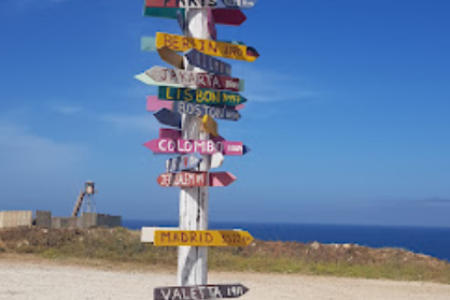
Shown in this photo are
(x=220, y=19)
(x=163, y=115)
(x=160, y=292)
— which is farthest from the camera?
(x=220, y=19)

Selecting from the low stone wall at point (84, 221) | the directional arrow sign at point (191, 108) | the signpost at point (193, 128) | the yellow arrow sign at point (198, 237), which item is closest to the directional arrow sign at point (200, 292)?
the signpost at point (193, 128)

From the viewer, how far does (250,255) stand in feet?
83.1

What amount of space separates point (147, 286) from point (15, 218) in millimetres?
15850

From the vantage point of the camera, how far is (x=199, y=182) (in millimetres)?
7996

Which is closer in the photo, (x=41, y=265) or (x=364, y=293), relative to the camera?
(x=364, y=293)

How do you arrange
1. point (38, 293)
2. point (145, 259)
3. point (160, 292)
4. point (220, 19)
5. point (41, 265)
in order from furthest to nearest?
point (145, 259)
point (41, 265)
point (38, 293)
point (220, 19)
point (160, 292)

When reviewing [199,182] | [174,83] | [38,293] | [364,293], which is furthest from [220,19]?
[364,293]

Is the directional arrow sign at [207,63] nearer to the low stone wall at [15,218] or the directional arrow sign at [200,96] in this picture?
A: the directional arrow sign at [200,96]

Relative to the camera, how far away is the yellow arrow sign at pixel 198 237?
7.80m

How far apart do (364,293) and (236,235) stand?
10679 mm

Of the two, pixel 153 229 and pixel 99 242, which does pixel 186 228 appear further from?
pixel 99 242

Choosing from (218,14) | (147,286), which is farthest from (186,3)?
(147,286)

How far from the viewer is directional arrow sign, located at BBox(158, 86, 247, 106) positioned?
8.10 metres

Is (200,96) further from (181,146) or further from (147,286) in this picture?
(147,286)
